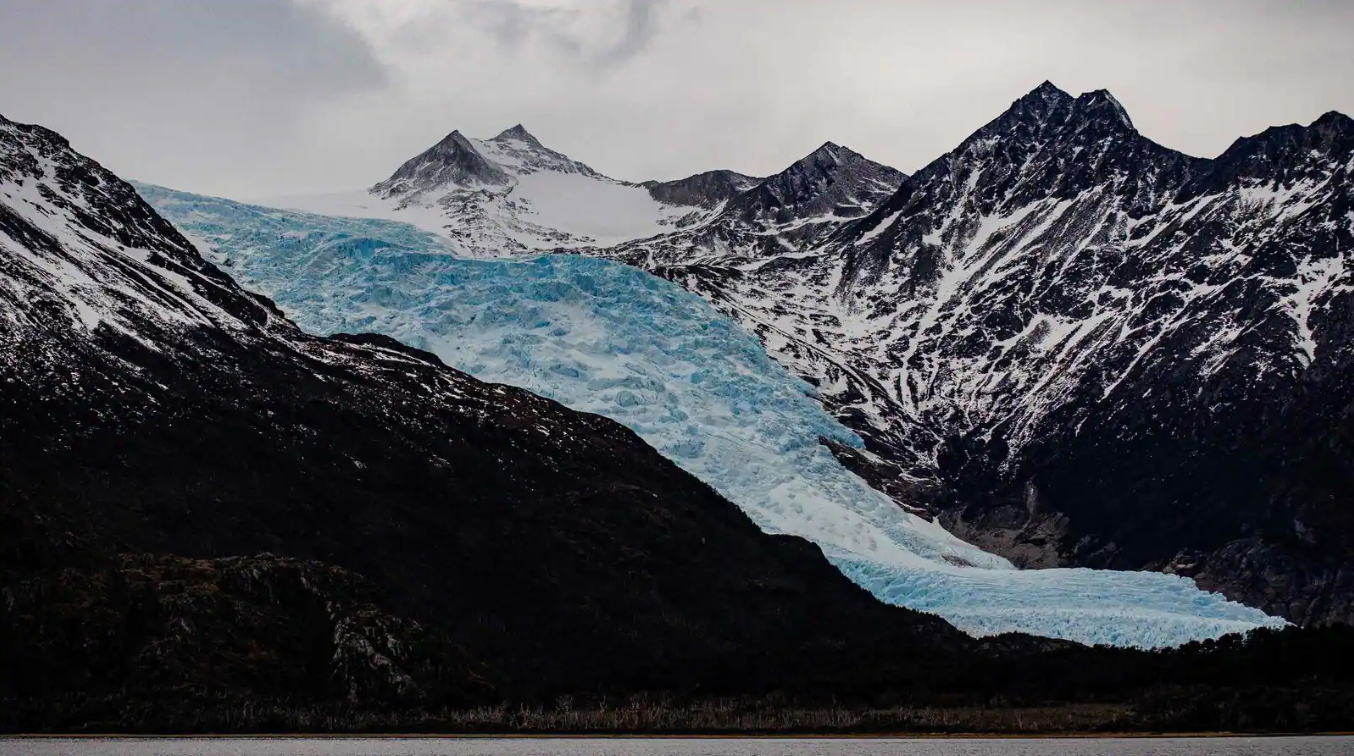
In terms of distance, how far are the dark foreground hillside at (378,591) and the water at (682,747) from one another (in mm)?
7140

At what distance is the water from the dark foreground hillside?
7140 millimetres

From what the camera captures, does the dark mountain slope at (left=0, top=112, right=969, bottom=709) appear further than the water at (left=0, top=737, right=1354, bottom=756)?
Yes

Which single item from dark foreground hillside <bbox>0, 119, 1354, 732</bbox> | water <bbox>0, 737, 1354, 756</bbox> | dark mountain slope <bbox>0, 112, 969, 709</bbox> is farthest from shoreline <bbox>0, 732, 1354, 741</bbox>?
dark mountain slope <bbox>0, 112, 969, 709</bbox>

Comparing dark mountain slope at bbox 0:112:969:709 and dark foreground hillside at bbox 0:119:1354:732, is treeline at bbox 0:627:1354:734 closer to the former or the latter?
dark foreground hillside at bbox 0:119:1354:732

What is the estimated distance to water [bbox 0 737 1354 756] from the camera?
3440 inches

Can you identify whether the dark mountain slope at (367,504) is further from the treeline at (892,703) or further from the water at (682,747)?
the water at (682,747)

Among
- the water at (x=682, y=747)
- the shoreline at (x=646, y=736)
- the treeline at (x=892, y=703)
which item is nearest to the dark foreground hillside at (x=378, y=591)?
the treeline at (x=892, y=703)

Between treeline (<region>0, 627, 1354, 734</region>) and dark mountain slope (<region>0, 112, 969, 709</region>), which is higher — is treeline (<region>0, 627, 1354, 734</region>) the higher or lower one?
the lower one

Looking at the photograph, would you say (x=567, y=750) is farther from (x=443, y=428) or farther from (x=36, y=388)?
(x=443, y=428)

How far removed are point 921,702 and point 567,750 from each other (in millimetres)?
34908

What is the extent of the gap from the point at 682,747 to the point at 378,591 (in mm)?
38531

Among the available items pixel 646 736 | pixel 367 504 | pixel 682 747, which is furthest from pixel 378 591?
pixel 367 504

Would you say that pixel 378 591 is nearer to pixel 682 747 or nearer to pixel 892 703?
pixel 682 747

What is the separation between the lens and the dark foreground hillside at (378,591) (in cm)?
10781
